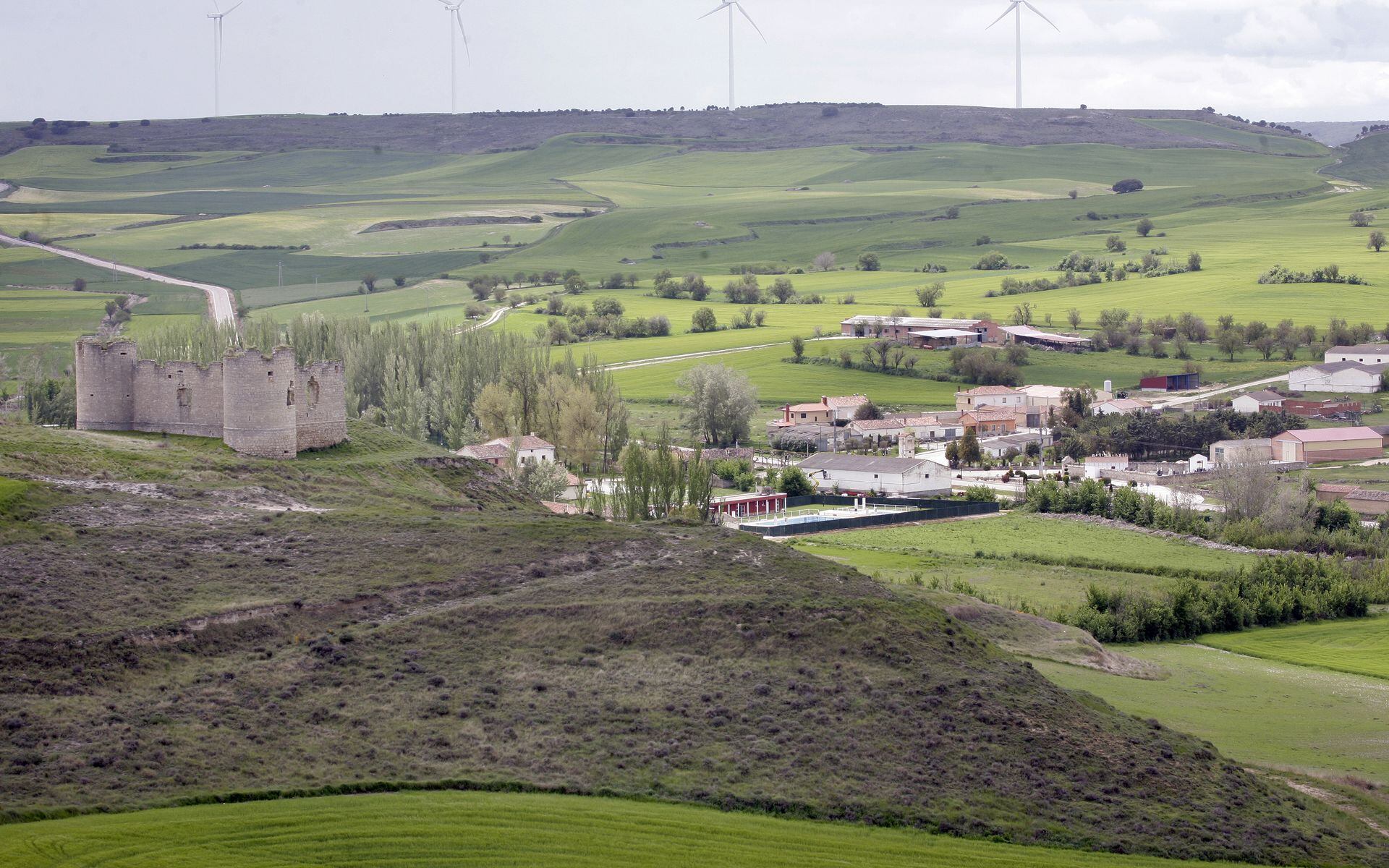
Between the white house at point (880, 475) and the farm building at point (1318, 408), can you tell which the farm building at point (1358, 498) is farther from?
the farm building at point (1318, 408)

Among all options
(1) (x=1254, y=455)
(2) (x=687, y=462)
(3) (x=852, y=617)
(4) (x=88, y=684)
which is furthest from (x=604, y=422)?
(4) (x=88, y=684)

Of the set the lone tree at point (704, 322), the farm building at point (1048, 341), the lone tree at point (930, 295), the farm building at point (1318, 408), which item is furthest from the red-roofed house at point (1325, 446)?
the lone tree at point (704, 322)

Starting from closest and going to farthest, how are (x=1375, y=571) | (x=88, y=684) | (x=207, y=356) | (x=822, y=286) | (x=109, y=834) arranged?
(x=109, y=834)
(x=88, y=684)
(x=1375, y=571)
(x=207, y=356)
(x=822, y=286)

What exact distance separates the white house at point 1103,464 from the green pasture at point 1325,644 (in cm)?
2976

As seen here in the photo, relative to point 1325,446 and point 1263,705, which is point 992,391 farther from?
point 1263,705

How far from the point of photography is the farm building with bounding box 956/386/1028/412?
9919 centimetres

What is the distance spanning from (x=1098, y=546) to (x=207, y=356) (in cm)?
4390

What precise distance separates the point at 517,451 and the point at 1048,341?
5418cm

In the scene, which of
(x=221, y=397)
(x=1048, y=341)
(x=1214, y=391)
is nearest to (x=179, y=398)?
(x=221, y=397)

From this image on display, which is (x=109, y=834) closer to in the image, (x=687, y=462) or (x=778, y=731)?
(x=778, y=731)

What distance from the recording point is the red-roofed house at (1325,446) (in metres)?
83.2

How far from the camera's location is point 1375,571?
56.7m

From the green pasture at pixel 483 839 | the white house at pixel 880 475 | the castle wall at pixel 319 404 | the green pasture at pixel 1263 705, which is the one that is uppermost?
the castle wall at pixel 319 404

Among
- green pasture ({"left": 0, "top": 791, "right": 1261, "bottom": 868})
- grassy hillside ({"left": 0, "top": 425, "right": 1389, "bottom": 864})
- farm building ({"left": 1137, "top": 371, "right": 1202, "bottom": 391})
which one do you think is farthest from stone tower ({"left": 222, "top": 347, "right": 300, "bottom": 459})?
farm building ({"left": 1137, "top": 371, "right": 1202, "bottom": 391})
